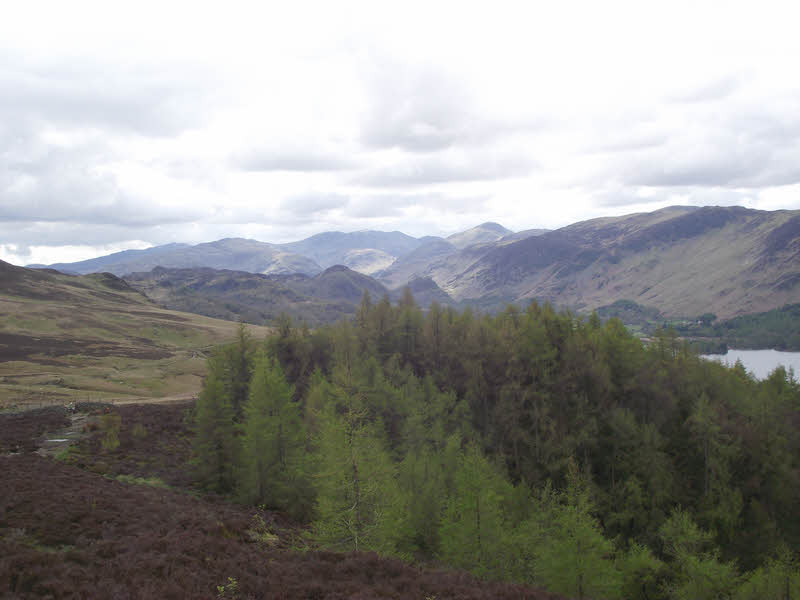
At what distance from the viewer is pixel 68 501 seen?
24.3 meters

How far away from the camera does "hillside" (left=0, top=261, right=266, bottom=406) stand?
85625mm

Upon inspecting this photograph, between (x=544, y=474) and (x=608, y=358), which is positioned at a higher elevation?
(x=608, y=358)

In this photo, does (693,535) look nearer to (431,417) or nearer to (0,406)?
(431,417)

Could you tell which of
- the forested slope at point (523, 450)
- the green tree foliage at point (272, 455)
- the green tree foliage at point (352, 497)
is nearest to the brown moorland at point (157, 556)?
the green tree foliage at point (352, 497)

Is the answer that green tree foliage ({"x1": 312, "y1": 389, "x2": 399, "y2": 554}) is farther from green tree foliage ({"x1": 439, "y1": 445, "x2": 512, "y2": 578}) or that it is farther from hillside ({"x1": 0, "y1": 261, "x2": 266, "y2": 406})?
hillside ({"x1": 0, "y1": 261, "x2": 266, "y2": 406})

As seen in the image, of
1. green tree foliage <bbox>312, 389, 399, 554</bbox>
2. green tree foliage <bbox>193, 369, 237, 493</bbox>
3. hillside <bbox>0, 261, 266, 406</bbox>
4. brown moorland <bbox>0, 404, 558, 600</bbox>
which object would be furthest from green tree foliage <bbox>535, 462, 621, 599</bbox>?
hillside <bbox>0, 261, 266, 406</bbox>

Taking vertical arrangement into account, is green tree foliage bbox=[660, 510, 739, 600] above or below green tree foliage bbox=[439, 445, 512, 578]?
below

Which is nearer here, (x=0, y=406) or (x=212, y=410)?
(x=212, y=410)

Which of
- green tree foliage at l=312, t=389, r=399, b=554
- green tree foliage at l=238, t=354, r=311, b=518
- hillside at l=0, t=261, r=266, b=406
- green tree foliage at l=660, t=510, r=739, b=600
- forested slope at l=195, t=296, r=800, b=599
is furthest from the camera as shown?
hillside at l=0, t=261, r=266, b=406

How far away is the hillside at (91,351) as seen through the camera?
85.6 metres

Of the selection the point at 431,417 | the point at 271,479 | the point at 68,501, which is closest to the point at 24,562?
the point at 68,501

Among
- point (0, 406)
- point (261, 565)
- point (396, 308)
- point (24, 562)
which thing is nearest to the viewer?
point (24, 562)

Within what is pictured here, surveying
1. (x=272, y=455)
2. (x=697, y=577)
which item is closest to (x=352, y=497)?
(x=272, y=455)

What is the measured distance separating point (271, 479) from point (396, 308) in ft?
139
